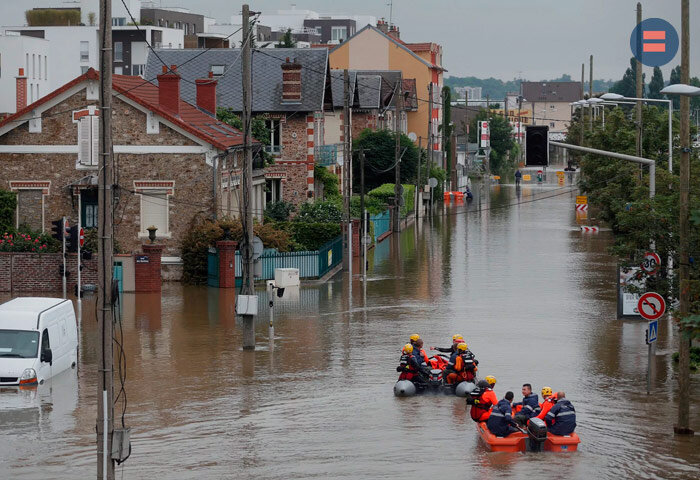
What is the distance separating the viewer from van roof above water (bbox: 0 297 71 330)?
912 inches

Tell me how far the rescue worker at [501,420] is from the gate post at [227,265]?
20.8 meters

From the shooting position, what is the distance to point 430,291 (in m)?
39.3

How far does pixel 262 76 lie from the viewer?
183ft

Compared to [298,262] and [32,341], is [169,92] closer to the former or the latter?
[298,262]

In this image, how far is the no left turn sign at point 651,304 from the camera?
22.5 m

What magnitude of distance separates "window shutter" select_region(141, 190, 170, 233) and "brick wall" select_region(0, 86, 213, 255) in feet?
0.58

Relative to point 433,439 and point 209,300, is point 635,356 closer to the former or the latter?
point 433,439

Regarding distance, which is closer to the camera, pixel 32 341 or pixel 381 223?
pixel 32 341

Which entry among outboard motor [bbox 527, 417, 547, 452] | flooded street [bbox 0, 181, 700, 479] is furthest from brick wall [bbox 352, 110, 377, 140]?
outboard motor [bbox 527, 417, 547, 452]

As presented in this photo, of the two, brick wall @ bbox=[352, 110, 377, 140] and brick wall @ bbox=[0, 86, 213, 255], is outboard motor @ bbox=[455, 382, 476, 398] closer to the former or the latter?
brick wall @ bbox=[0, 86, 213, 255]

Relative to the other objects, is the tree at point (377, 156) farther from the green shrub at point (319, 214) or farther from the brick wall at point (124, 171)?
the brick wall at point (124, 171)

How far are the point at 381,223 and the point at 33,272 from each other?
24053 millimetres

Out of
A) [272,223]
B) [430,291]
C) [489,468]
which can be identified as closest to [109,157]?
[489,468]

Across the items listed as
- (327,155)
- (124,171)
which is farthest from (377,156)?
(124,171)
